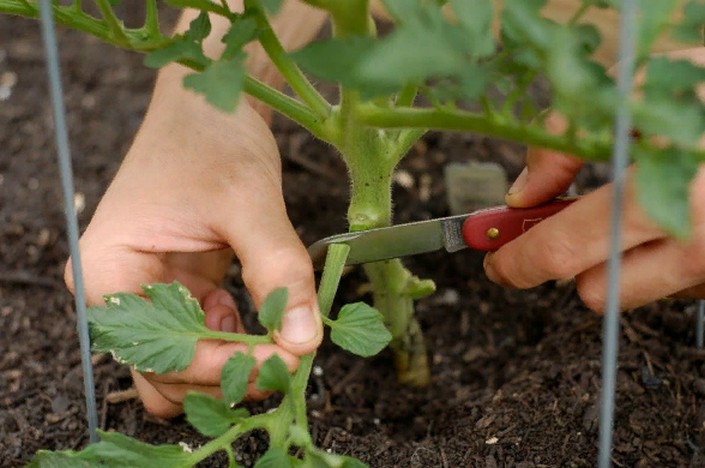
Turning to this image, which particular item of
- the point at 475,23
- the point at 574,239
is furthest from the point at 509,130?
the point at 574,239

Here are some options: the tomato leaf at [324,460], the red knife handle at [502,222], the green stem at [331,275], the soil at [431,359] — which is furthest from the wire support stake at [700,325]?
the tomato leaf at [324,460]

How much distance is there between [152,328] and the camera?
895mm

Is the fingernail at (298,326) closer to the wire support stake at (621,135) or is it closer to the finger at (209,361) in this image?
the finger at (209,361)

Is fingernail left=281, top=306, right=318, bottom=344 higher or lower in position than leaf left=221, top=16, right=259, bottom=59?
lower

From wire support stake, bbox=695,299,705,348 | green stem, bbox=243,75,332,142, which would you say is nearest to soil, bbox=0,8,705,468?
wire support stake, bbox=695,299,705,348

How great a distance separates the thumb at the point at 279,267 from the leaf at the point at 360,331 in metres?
0.02

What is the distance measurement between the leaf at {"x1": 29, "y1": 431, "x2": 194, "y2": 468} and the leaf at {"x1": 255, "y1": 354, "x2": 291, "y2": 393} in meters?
0.13

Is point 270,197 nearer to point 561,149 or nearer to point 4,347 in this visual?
point 561,149

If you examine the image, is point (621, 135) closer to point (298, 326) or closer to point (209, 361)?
point (298, 326)

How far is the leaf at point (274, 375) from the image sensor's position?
804 mm

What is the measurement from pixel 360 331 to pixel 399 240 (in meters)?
0.17

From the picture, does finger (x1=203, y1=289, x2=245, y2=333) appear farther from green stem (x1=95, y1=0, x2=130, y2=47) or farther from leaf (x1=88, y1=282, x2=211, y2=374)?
green stem (x1=95, y1=0, x2=130, y2=47)

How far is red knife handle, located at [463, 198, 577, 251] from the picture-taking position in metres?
1.05

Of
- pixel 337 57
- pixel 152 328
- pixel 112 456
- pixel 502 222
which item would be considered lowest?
pixel 112 456
